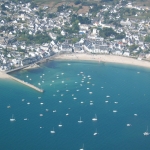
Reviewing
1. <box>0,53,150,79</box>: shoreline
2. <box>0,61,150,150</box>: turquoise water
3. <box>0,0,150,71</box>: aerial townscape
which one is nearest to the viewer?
<box>0,61,150,150</box>: turquoise water

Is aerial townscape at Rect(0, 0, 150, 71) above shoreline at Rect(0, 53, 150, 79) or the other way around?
above

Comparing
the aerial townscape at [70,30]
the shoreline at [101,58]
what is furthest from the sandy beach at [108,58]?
the aerial townscape at [70,30]

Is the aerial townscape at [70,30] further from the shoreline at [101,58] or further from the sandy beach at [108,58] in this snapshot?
the sandy beach at [108,58]

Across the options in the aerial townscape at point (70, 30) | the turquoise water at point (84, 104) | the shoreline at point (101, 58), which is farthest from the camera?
the aerial townscape at point (70, 30)

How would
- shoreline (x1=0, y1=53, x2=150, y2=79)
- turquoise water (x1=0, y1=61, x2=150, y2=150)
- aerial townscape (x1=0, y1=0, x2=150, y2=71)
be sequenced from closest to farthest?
turquoise water (x1=0, y1=61, x2=150, y2=150) → shoreline (x1=0, y1=53, x2=150, y2=79) → aerial townscape (x1=0, y1=0, x2=150, y2=71)

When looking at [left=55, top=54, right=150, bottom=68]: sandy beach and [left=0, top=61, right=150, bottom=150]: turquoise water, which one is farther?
[left=55, top=54, right=150, bottom=68]: sandy beach

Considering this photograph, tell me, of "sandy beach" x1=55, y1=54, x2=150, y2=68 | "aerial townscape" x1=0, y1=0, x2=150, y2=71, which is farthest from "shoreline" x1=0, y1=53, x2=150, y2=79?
"aerial townscape" x1=0, y1=0, x2=150, y2=71

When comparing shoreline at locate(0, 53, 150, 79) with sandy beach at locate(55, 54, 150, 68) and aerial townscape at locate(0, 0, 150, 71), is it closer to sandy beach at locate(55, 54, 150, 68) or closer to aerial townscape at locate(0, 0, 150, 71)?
sandy beach at locate(55, 54, 150, 68)

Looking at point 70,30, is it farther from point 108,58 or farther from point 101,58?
point 108,58
